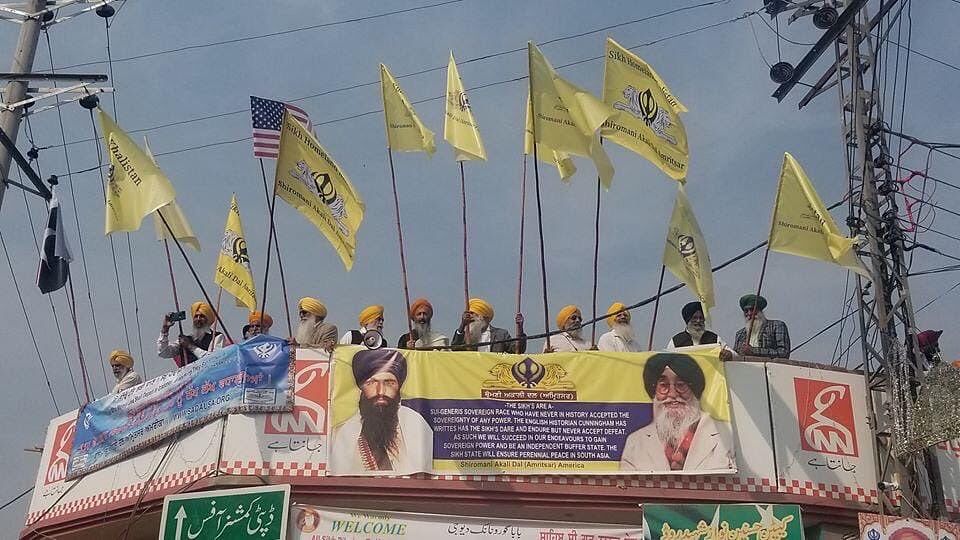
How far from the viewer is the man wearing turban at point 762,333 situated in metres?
11.2

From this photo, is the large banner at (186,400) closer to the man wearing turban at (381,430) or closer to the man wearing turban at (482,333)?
the man wearing turban at (381,430)

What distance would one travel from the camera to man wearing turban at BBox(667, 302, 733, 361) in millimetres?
10906

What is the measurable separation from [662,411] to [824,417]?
5.79 feet

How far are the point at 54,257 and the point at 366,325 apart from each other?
4850 millimetres

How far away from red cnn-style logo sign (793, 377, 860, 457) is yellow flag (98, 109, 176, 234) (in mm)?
7181

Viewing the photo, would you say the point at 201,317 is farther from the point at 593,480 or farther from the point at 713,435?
the point at 713,435

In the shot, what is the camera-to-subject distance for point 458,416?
9.90 metres

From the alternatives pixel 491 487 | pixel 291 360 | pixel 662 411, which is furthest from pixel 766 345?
pixel 291 360

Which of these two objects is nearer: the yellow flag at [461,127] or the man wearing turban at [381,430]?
the man wearing turban at [381,430]

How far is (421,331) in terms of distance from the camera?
37.2 feet

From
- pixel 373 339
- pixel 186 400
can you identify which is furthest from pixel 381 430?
pixel 186 400

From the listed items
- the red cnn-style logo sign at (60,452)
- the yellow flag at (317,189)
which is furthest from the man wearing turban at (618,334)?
the red cnn-style logo sign at (60,452)

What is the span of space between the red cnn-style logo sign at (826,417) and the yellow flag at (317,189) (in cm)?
500

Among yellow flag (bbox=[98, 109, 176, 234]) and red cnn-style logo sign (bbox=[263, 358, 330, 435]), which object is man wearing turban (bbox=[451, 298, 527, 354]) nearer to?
red cnn-style logo sign (bbox=[263, 358, 330, 435])
